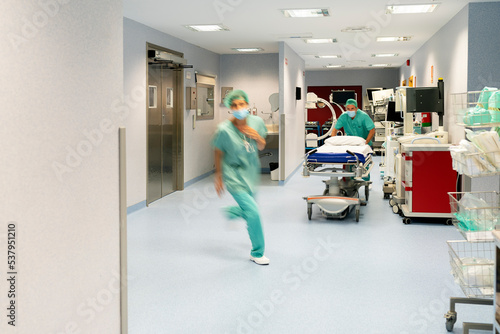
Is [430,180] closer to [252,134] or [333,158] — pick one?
[333,158]

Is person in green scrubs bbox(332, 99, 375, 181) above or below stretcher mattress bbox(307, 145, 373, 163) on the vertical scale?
above

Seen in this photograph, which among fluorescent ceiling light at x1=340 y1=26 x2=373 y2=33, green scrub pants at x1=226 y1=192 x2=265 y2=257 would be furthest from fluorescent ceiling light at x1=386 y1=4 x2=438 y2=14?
green scrub pants at x1=226 y1=192 x2=265 y2=257

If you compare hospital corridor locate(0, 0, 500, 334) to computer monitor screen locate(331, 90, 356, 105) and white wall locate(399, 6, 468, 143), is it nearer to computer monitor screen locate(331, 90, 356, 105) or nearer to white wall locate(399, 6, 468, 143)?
white wall locate(399, 6, 468, 143)

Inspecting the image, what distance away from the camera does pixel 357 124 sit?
859 centimetres

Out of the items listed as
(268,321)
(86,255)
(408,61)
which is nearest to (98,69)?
(86,255)

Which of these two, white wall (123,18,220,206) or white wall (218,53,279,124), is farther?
white wall (218,53,279,124)

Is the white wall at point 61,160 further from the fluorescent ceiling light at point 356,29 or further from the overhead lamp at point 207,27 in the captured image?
the fluorescent ceiling light at point 356,29

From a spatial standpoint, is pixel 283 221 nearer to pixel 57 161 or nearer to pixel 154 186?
pixel 154 186

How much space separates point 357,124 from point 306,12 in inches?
93.7

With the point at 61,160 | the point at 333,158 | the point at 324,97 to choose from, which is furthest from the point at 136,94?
the point at 324,97

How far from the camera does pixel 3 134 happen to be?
2.02 metres

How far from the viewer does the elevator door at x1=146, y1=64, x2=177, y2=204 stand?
8.03m

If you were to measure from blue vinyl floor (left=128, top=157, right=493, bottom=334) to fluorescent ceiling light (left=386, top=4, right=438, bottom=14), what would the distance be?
2.75 meters

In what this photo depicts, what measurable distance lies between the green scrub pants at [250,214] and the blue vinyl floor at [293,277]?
0.48 feet
